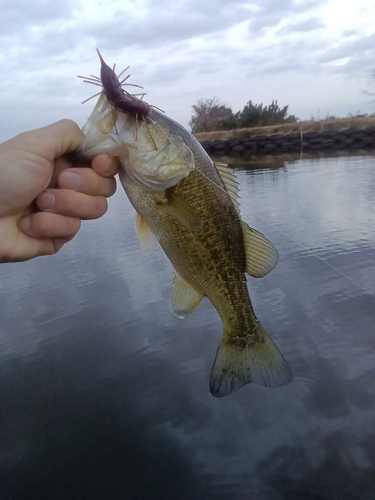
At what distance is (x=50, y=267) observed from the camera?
4.74m

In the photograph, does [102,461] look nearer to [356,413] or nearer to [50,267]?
[356,413]

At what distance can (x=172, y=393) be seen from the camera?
254 cm

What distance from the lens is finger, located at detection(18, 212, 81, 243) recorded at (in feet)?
5.32

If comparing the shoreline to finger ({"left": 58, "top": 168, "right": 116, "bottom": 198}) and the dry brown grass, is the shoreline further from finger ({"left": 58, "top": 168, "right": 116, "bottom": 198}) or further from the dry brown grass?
finger ({"left": 58, "top": 168, "right": 116, "bottom": 198})

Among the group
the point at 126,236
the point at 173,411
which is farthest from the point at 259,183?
the point at 173,411

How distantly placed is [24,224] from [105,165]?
511 mm

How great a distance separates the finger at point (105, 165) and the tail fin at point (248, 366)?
894 millimetres

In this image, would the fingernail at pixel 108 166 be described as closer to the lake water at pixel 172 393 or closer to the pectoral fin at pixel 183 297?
the pectoral fin at pixel 183 297

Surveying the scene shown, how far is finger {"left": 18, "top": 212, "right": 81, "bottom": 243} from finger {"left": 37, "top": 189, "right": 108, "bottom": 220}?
0.10 ft

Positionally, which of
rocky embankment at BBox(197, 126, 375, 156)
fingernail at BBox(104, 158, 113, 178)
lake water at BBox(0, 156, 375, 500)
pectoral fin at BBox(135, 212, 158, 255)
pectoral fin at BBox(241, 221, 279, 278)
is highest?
fingernail at BBox(104, 158, 113, 178)

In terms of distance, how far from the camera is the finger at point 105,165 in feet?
4.76

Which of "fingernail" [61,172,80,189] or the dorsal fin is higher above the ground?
"fingernail" [61,172,80,189]

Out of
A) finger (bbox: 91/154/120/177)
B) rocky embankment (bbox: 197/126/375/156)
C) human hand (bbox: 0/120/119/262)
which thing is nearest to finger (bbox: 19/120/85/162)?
human hand (bbox: 0/120/119/262)

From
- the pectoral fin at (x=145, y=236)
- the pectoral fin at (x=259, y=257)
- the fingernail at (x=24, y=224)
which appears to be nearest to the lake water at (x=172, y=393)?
the pectoral fin at (x=259, y=257)
